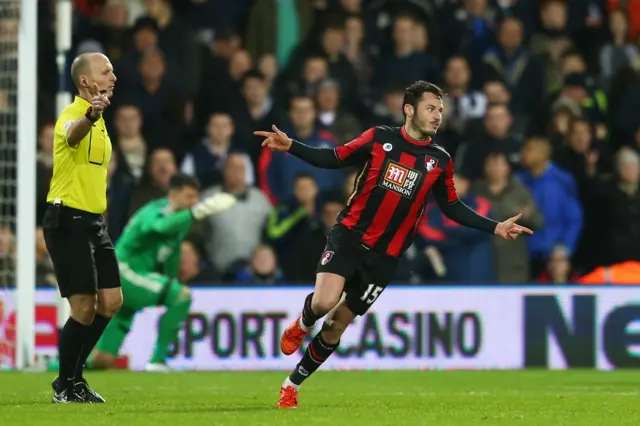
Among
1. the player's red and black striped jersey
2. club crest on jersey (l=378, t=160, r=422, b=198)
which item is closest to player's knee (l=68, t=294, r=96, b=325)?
the player's red and black striped jersey

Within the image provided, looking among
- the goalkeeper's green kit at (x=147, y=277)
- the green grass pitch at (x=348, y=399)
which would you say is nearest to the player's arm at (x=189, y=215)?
the goalkeeper's green kit at (x=147, y=277)

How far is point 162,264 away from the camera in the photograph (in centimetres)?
1455

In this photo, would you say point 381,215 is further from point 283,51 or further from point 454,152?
point 283,51

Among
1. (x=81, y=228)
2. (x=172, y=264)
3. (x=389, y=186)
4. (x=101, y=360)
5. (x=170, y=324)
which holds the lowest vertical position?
(x=101, y=360)

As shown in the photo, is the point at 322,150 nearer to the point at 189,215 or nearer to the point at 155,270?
the point at 189,215

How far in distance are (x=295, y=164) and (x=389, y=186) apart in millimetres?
6900

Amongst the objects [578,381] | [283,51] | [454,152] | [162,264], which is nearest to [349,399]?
[578,381]

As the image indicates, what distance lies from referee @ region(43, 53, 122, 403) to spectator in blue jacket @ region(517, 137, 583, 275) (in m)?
7.66

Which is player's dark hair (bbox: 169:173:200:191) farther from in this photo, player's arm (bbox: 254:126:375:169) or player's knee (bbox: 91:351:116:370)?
player's arm (bbox: 254:126:375:169)

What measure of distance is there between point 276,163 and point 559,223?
322cm

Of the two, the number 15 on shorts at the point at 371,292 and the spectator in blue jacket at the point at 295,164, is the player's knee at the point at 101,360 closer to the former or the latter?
the spectator in blue jacket at the point at 295,164

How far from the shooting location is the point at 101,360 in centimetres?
1453

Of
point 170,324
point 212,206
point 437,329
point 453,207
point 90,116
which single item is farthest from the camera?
point 437,329

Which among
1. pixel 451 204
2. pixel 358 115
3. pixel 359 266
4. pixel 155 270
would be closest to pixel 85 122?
pixel 359 266
